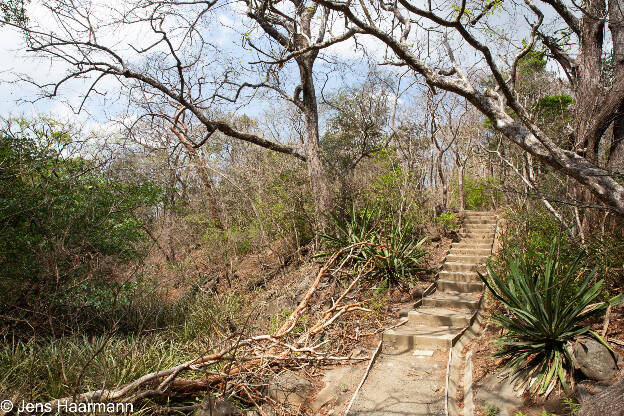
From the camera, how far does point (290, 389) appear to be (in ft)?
14.9

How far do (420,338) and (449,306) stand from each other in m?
1.69

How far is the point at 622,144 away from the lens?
17.7 ft

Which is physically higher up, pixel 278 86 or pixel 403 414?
pixel 278 86

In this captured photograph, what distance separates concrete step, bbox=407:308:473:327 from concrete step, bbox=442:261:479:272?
2295mm

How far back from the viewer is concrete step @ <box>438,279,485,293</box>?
7952 mm

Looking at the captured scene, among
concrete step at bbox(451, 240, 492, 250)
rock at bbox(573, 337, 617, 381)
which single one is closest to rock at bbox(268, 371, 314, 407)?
rock at bbox(573, 337, 617, 381)

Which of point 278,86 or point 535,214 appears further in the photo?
point 278,86

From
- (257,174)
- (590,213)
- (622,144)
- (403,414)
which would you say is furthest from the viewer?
(257,174)

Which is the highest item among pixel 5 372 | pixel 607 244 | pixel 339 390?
pixel 607 244

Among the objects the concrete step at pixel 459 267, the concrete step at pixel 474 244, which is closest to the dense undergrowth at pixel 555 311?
the concrete step at pixel 459 267

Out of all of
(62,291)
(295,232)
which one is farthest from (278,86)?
(62,291)

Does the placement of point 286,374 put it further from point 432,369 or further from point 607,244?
point 607,244

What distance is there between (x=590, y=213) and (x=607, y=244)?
29.9 inches

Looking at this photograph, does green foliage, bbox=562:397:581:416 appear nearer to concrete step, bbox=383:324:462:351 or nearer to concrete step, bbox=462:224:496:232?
concrete step, bbox=383:324:462:351
